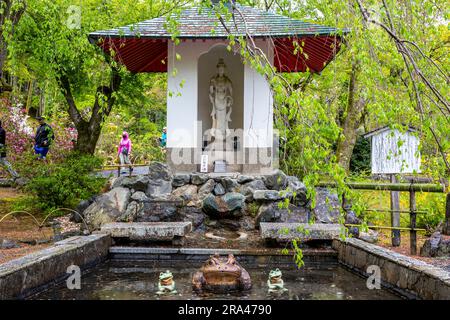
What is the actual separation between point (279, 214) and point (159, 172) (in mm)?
2698

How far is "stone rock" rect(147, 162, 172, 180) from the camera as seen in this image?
10.1 meters

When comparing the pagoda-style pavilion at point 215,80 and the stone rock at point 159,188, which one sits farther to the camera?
the pagoda-style pavilion at point 215,80

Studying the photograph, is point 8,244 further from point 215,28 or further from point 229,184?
point 215,28

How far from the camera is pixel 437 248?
24.2 ft

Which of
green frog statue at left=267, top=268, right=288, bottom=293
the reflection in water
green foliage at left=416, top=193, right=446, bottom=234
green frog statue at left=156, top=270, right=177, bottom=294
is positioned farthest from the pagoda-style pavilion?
green frog statue at left=156, top=270, right=177, bottom=294

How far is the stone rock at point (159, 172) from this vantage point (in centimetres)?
1007

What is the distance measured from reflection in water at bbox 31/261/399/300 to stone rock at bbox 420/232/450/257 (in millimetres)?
1591

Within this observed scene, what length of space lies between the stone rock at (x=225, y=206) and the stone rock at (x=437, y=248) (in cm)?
322

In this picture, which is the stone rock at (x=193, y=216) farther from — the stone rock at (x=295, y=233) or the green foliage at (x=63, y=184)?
the green foliage at (x=63, y=184)

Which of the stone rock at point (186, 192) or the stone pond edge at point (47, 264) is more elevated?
the stone rock at point (186, 192)

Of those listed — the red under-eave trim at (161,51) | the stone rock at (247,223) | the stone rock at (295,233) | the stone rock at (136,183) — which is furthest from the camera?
the red under-eave trim at (161,51)

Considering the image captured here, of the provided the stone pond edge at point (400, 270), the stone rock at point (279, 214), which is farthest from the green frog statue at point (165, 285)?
the stone rock at point (279, 214)

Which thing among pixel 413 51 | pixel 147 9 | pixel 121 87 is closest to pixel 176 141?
pixel 121 87

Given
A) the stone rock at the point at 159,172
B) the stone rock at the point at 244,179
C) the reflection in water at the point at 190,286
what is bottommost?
the reflection in water at the point at 190,286
